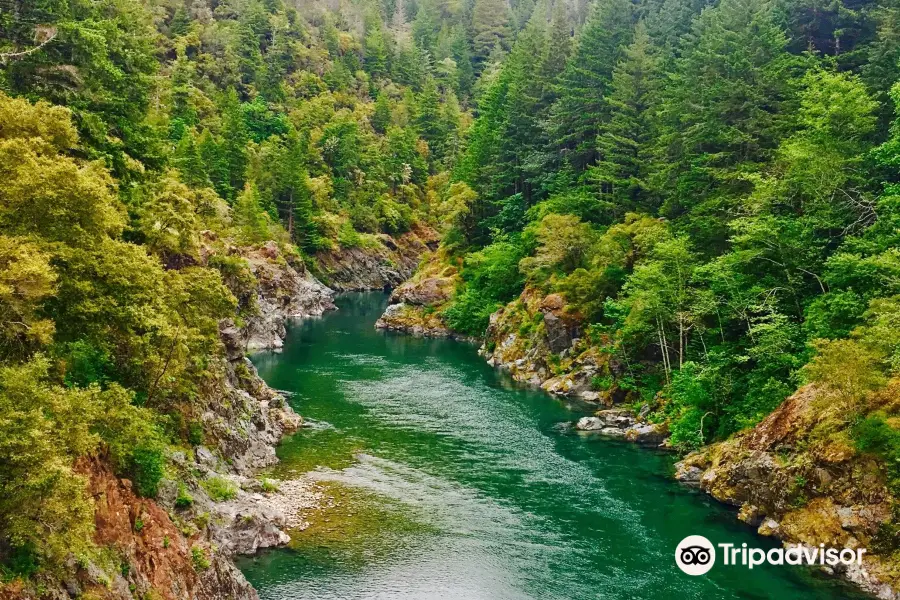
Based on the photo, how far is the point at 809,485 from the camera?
3053 centimetres

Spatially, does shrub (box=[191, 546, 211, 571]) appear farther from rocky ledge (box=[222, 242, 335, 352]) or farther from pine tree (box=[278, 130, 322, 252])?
pine tree (box=[278, 130, 322, 252])

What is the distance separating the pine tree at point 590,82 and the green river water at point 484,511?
30299mm

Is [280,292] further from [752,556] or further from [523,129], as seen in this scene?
[752,556]

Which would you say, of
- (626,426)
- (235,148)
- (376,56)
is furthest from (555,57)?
(376,56)

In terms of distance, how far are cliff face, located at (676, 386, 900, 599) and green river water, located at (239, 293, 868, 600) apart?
1127 mm

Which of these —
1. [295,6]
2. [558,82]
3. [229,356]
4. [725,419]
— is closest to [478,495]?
[725,419]

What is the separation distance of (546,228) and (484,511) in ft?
118

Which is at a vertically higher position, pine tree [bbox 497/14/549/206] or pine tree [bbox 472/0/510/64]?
pine tree [bbox 472/0/510/64]

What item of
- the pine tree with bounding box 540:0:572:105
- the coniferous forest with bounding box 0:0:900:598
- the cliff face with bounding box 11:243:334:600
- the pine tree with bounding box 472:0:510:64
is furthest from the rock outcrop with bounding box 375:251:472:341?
the pine tree with bounding box 472:0:510:64

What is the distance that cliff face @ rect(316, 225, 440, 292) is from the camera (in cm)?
11169

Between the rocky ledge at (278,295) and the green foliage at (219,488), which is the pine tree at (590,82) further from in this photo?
the green foliage at (219,488)

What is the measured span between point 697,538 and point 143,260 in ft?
84.8

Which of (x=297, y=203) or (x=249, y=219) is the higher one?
(x=297, y=203)

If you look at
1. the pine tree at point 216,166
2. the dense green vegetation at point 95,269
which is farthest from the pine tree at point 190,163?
the pine tree at point 216,166
